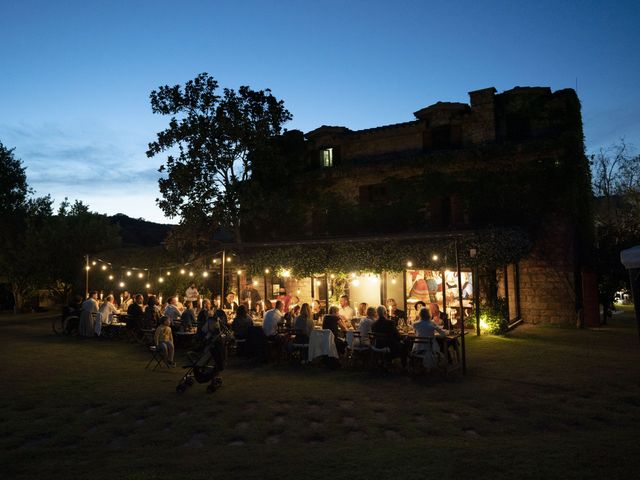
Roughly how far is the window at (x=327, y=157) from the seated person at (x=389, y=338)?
13312 millimetres

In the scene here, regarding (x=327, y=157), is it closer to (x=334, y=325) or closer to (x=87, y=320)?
(x=87, y=320)

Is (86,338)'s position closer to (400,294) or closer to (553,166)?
(400,294)

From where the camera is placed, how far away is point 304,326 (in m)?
10.4

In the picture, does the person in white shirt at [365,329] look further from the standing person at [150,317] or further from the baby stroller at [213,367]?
the standing person at [150,317]

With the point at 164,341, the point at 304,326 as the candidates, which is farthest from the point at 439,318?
the point at 164,341

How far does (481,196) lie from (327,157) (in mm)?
7702

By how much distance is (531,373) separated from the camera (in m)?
8.96

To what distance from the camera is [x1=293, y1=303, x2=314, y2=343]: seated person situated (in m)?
10.4

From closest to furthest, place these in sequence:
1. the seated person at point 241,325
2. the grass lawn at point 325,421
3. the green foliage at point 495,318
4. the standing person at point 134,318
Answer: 1. the grass lawn at point 325,421
2. the seated person at point 241,325
3. the standing person at point 134,318
4. the green foliage at point 495,318

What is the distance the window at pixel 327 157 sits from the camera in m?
21.9

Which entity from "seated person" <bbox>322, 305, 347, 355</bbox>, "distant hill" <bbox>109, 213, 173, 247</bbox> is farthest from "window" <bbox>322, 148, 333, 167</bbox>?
"distant hill" <bbox>109, 213, 173, 247</bbox>

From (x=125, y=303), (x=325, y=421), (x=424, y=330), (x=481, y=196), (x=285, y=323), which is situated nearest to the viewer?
(x=325, y=421)

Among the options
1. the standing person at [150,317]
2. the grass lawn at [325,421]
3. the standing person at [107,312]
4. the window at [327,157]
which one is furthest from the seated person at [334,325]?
the window at [327,157]

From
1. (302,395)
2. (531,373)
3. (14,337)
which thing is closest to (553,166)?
(531,373)
